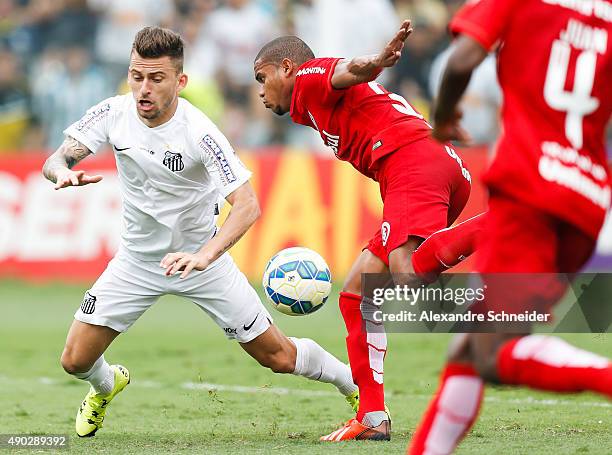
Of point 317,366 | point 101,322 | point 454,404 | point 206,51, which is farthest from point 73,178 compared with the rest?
point 206,51

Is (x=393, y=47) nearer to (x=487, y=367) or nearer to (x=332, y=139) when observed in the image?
(x=332, y=139)

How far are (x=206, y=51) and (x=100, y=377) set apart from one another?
11149 mm

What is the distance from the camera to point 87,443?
6.52m

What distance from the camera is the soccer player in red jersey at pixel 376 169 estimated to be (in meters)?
6.45

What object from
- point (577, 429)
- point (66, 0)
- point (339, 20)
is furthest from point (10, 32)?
point (577, 429)

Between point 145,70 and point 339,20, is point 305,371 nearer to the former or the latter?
point 145,70

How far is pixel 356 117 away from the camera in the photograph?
22.1 ft

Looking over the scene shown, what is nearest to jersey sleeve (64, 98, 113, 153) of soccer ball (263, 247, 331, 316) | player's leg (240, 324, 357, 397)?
soccer ball (263, 247, 331, 316)

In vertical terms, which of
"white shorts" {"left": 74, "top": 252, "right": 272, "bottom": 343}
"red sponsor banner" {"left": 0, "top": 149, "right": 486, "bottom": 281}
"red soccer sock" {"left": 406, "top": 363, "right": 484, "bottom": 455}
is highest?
"red soccer sock" {"left": 406, "top": 363, "right": 484, "bottom": 455}

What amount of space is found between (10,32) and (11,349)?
8646mm

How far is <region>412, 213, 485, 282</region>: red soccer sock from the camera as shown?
6.44 metres

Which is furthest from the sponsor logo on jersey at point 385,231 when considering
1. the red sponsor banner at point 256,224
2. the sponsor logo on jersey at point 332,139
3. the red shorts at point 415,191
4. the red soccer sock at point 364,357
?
the red sponsor banner at point 256,224

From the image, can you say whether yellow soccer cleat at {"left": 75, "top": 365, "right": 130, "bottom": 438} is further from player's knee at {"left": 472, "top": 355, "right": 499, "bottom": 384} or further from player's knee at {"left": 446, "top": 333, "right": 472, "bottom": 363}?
player's knee at {"left": 472, "top": 355, "right": 499, "bottom": 384}

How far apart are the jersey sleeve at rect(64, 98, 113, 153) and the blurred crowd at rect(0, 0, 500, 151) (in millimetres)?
9521
